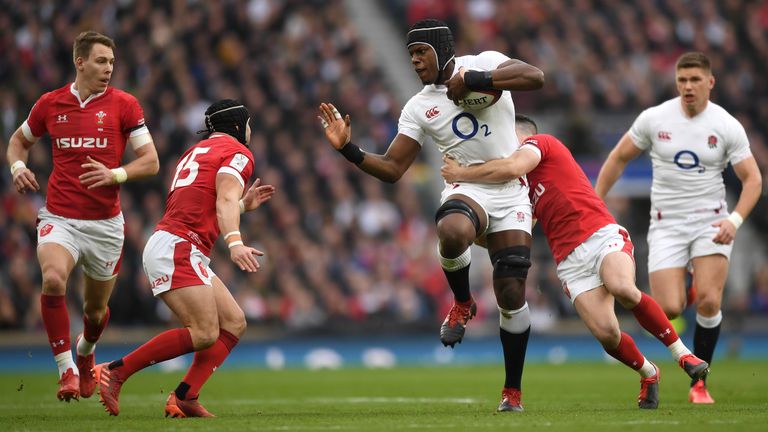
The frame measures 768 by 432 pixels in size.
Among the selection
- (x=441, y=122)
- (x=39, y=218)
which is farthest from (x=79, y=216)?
(x=441, y=122)

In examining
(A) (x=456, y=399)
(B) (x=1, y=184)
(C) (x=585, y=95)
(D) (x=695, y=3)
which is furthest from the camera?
(D) (x=695, y=3)

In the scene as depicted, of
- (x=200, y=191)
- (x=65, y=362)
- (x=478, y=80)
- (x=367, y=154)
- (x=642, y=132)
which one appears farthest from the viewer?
(x=642, y=132)

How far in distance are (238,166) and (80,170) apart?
5.48 feet

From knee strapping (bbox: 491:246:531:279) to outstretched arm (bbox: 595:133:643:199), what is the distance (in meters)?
1.64

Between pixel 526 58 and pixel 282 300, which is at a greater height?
pixel 526 58

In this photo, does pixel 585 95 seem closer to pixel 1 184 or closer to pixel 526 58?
pixel 526 58

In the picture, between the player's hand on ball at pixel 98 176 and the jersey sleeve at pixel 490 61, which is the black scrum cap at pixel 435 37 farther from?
the player's hand on ball at pixel 98 176

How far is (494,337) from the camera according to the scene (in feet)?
69.8

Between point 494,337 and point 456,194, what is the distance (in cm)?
1218

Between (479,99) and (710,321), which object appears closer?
(479,99)

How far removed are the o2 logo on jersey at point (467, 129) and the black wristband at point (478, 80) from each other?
58 centimetres

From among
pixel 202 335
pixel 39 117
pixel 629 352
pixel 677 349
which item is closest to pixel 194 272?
pixel 202 335

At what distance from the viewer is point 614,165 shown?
10.9 metres

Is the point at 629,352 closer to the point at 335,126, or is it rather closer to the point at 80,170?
the point at 335,126
